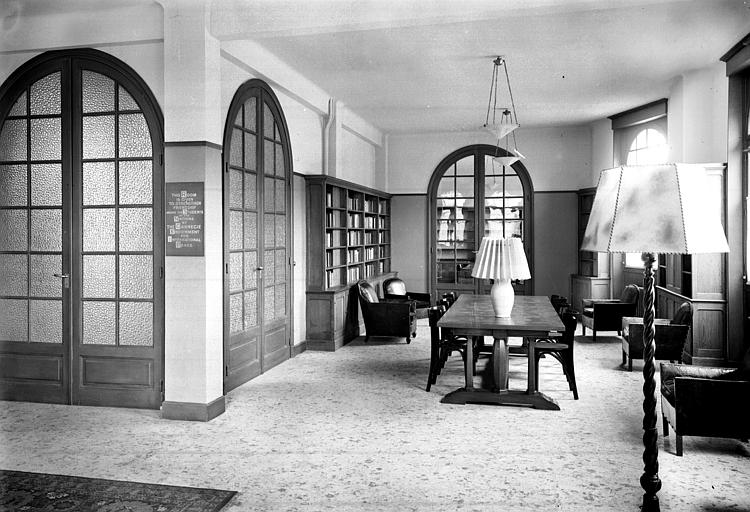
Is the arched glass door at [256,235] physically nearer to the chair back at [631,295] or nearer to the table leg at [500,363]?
the table leg at [500,363]

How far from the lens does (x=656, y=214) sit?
8.02 ft

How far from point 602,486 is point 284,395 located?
10.3 feet

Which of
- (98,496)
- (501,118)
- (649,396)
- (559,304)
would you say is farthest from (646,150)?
(98,496)

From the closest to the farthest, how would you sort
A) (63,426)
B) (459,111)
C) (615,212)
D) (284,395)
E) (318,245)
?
(615,212) → (63,426) → (284,395) → (318,245) → (459,111)

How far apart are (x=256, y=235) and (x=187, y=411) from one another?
215 centimetres

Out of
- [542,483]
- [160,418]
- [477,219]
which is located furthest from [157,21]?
[477,219]

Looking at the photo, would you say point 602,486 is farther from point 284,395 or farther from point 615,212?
point 284,395

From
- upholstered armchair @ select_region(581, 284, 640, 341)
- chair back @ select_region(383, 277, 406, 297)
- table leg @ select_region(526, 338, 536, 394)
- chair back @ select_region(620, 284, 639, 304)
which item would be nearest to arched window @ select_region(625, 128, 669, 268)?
chair back @ select_region(620, 284, 639, 304)

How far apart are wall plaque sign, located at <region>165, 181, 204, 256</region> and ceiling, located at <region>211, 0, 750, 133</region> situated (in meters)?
1.32

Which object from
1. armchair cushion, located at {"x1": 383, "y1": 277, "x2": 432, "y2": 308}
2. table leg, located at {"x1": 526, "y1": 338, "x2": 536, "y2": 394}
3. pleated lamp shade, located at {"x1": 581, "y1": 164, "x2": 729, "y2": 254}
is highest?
pleated lamp shade, located at {"x1": 581, "y1": 164, "x2": 729, "y2": 254}

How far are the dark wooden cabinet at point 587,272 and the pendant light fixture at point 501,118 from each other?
1.68 meters

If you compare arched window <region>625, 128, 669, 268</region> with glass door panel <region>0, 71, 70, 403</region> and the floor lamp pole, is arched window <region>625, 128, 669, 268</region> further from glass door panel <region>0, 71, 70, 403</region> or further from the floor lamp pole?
glass door panel <region>0, 71, 70, 403</region>

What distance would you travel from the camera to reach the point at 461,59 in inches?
276

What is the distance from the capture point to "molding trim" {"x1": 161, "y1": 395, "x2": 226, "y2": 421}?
16.4 ft
